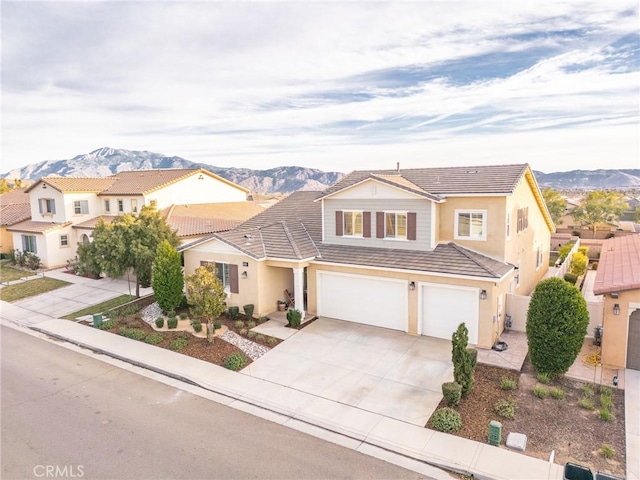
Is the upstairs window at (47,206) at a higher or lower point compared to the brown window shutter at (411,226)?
higher

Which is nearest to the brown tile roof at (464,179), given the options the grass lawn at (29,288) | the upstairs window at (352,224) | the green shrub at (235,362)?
the upstairs window at (352,224)

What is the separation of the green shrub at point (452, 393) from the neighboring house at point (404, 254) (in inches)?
181

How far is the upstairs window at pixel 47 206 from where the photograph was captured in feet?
105

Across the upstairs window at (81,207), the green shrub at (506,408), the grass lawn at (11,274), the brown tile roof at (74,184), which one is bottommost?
the green shrub at (506,408)

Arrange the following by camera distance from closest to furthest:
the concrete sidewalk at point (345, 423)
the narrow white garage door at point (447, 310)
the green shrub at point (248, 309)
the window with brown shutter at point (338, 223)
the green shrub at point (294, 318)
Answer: the concrete sidewalk at point (345, 423) < the narrow white garage door at point (447, 310) < the green shrub at point (294, 318) < the green shrub at point (248, 309) < the window with brown shutter at point (338, 223)

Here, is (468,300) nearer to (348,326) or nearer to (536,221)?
(348,326)

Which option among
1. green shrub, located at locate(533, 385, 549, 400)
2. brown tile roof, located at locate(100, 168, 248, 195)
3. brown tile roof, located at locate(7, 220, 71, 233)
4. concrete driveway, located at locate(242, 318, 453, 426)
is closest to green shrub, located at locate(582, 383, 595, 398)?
green shrub, located at locate(533, 385, 549, 400)

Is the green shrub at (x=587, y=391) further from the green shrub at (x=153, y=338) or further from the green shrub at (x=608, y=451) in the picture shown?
the green shrub at (x=153, y=338)

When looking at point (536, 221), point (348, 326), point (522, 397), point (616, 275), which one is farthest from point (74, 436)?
point (536, 221)

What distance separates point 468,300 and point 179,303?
517 inches

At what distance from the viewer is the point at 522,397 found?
12.1 meters

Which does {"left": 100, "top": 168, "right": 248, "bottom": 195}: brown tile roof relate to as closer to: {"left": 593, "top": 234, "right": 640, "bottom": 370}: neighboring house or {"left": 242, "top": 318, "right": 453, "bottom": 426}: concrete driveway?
{"left": 242, "top": 318, "right": 453, "bottom": 426}: concrete driveway

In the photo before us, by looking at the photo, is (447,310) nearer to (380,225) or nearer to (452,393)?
(380,225)

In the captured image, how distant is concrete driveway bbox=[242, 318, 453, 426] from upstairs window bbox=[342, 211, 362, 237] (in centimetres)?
456
